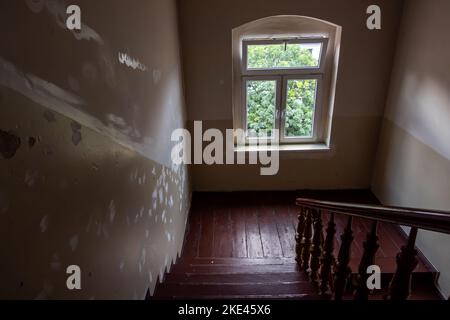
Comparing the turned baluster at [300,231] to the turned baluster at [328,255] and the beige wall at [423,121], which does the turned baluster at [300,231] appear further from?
the beige wall at [423,121]

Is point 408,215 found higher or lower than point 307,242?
higher

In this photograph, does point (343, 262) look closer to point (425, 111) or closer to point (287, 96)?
point (425, 111)

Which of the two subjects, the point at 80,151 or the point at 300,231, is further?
the point at 300,231

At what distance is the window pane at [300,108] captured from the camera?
4504 millimetres

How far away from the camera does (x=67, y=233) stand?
4.09 ft

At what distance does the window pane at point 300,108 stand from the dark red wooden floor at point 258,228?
85 cm

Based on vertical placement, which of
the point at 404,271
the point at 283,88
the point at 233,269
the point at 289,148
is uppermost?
the point at 283,88

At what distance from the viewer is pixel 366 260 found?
1.42m

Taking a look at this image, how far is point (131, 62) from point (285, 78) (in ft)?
8.94

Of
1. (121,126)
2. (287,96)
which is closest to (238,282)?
(121,126)

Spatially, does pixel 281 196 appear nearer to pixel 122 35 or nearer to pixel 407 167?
pixel 407 167
